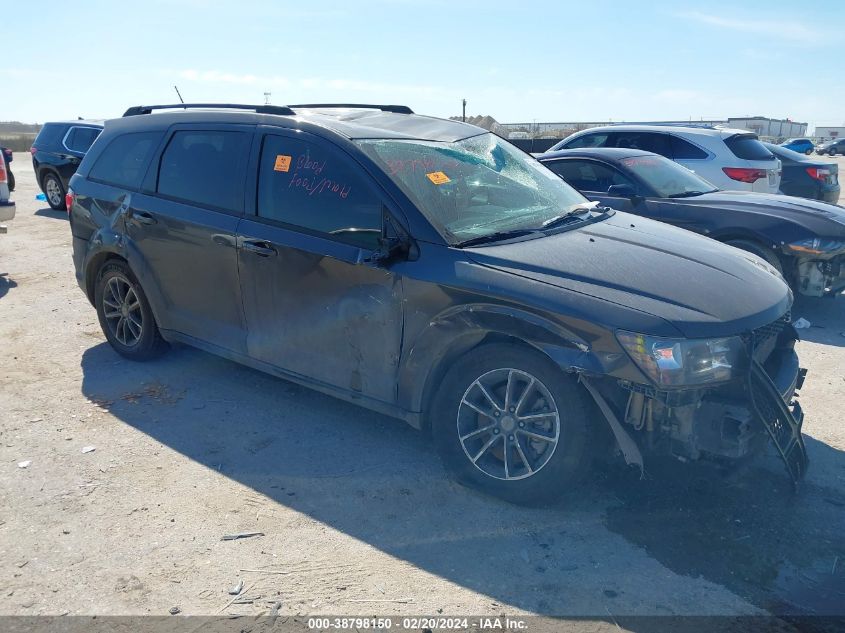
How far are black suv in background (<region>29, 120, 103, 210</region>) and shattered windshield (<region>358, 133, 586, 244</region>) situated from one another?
11839mm

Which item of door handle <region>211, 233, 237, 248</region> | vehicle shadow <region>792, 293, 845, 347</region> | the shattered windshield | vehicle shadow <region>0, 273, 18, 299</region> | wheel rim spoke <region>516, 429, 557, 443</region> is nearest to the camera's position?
wheel rim spoke <region>516, 429, 557, 443</region>

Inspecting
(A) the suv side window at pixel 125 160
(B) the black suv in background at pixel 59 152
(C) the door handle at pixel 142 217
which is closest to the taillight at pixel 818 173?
(A) the suv side window at pixel 125 160

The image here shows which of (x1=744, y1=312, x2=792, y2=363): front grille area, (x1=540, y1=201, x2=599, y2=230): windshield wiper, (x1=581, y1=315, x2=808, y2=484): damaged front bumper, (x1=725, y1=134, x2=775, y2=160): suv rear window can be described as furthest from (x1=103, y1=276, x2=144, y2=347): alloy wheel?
(x1=725, y1=134, x2=775, y2=160): suv rear window

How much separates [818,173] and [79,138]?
45.1ft

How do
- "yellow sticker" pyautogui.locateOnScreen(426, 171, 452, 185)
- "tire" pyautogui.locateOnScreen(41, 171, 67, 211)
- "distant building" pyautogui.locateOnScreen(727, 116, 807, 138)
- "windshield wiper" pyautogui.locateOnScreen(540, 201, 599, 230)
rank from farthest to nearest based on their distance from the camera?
"distant building" pyautogui.locateOnScreen(727, 116, 807, 138) → "tire" pyautogui.locateOnScreen(41, 171, 67, 211) → "windshield wiper" pyautogui.locateOnScreen(540, 201, 599, 230) → "yellow sticker" pyautogui.locateOnScreen(426, 171, 452, 185)

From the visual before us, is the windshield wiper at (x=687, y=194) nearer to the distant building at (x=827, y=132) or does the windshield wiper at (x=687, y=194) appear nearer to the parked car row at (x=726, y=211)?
the parked car row at (x=726, y=211)

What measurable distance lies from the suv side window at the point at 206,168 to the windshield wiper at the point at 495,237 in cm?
155

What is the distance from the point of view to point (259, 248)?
14.3 feet

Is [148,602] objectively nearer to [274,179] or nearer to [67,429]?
[67,429]

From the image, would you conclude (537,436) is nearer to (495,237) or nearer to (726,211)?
(495,237)

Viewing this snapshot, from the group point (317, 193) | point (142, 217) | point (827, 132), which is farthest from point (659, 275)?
point (827, 132)

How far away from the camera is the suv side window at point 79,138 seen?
14367 mm

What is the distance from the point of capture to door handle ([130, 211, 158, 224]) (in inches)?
199

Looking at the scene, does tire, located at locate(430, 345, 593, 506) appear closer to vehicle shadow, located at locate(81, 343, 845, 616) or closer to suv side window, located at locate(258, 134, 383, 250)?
vehicle shadow, located at locate(81, 343, 845, 616)
